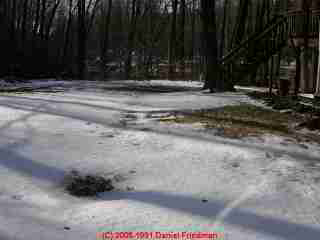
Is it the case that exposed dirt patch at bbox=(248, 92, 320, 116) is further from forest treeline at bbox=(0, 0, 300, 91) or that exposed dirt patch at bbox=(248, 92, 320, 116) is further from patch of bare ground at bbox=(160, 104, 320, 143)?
forest treeline at bbox=(0, 0, 300, 91)

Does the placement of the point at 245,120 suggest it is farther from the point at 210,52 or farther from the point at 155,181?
the point at 210,52

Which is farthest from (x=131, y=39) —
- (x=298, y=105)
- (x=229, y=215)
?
(x=229, y=215)

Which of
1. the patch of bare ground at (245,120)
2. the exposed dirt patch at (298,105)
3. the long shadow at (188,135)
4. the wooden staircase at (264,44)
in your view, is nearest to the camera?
the long shadow at (188,135)

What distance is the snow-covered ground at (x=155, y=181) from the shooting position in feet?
10.1

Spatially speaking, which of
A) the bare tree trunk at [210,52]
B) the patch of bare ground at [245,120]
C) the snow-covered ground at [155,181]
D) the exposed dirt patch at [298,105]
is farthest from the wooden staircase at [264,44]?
the snow-covered ground at [155,181]

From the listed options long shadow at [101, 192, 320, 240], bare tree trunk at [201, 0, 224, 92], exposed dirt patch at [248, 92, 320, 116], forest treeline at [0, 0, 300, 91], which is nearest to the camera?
long shadow at [101, 192, 320, 240]

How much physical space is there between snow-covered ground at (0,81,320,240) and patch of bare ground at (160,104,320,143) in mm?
419

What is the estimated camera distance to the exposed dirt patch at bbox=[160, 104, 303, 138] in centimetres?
615

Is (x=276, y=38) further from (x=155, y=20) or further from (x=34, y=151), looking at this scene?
(x=155, y=20)

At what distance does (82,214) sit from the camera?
3266mm

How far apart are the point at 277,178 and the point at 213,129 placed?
2.25 m

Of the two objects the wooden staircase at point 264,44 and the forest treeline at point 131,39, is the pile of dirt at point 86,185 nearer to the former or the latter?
the forest treeline at point 131,39

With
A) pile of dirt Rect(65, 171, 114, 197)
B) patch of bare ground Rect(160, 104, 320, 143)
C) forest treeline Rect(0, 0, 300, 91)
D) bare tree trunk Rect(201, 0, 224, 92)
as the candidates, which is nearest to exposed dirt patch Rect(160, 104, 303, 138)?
patch of bare ground Rect(160, 104, 320, 143)

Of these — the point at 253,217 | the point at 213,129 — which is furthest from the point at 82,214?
the point at 213,129
